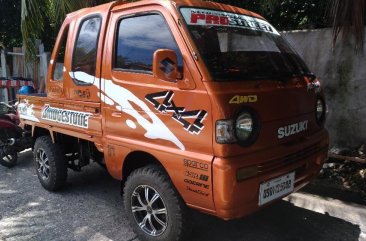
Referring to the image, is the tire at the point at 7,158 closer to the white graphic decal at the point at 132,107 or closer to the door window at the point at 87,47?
the door window at the point at 87,47

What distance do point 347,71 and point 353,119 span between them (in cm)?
66

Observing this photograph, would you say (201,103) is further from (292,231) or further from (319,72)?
(319,72)

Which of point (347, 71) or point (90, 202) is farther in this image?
point (347, 71)

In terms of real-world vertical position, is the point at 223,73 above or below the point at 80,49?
below

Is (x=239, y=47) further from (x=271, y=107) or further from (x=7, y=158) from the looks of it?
(x=7, y=158)

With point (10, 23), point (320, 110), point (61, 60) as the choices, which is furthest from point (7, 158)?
point (10, 23)

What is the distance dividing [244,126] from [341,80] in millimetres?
3139

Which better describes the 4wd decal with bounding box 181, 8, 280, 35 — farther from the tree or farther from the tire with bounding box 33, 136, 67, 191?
the tire with bounding box 33, 136, 67, 191

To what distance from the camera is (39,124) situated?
5023mm

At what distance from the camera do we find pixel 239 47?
11.9 ft

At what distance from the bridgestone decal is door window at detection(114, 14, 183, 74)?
77 centimetres

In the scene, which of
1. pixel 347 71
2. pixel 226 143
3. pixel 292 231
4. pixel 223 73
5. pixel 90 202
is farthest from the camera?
pixel 347 71

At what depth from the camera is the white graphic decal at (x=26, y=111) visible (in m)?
5.16

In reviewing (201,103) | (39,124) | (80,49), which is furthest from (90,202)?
(201,103)
